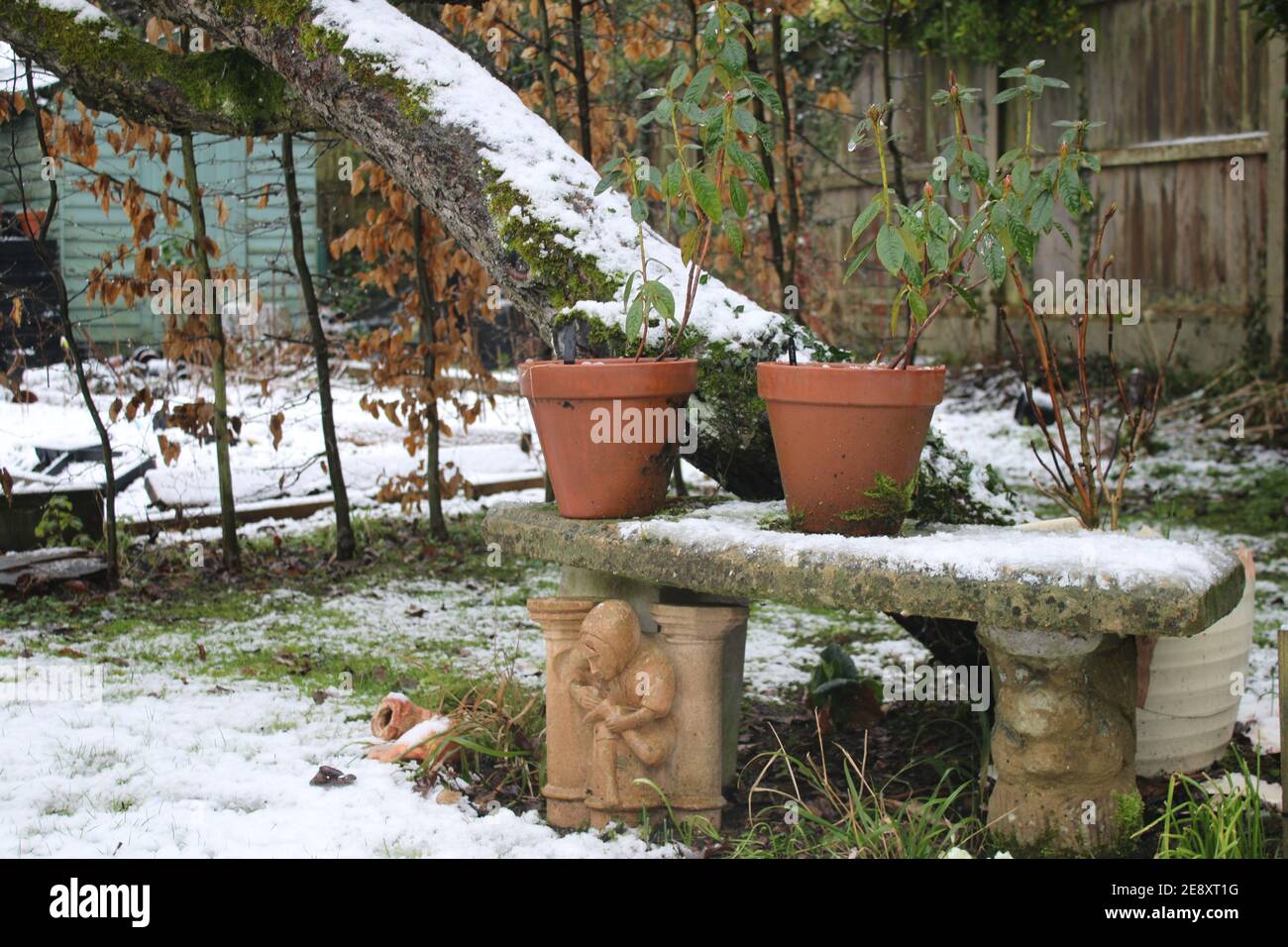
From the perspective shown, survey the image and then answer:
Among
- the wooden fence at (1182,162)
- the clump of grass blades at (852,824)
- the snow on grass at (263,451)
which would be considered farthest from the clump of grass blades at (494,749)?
the wooden fence at (1182,162)

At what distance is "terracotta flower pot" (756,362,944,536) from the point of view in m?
2.73

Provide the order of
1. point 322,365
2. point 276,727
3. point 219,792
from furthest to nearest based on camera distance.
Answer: point 322,365
point 276,727
point 219,792

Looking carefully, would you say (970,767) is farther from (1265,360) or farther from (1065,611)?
(1265,360)

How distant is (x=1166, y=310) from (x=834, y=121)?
3086 millimetres

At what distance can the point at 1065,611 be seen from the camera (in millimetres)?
2445

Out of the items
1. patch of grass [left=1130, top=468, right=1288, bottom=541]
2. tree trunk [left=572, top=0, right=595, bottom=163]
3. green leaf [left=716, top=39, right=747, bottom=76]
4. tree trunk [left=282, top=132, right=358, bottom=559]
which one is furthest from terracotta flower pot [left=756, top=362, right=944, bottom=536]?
patch of grass [left=1130, top=468, right=1288, bottom=541]

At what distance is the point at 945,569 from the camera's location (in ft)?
8.36

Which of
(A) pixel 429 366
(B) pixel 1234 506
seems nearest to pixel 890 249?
(A) pixel 429 366

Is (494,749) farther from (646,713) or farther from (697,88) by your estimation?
(697,88)

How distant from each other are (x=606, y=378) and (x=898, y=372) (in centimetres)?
66

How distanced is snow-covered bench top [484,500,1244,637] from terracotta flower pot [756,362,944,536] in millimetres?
97

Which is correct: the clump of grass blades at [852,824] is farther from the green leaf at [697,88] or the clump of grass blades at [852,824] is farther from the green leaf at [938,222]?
the green leaf at [697,88]

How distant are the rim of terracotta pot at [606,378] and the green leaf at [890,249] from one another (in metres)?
0.57
